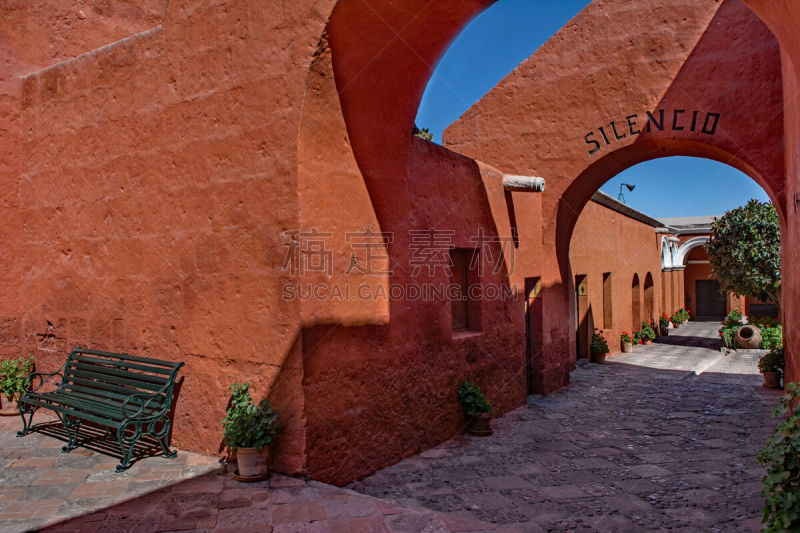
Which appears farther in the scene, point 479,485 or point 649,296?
point 649,296

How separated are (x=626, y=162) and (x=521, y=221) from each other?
2.64m

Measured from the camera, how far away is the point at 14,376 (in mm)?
6055

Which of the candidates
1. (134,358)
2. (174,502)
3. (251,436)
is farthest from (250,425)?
(134,358)

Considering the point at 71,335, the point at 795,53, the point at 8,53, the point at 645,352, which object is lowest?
the point at 645,352

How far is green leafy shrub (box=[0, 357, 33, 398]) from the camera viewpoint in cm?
598

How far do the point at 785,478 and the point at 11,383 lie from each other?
710 centimetres

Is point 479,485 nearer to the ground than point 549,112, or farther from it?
nearer to the ground

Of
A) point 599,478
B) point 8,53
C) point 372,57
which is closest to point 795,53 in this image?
point 372,57

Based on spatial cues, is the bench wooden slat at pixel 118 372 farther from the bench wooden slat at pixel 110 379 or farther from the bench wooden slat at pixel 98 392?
the bench wooden slat at pixel 98 392

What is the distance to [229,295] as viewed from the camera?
4621mm

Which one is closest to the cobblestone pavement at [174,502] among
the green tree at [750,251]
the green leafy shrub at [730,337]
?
the green tree at [750,251]

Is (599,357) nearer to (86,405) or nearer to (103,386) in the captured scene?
(103,386)

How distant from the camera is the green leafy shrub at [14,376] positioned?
19.6 feet

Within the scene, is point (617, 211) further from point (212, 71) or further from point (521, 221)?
point (212, 71)
